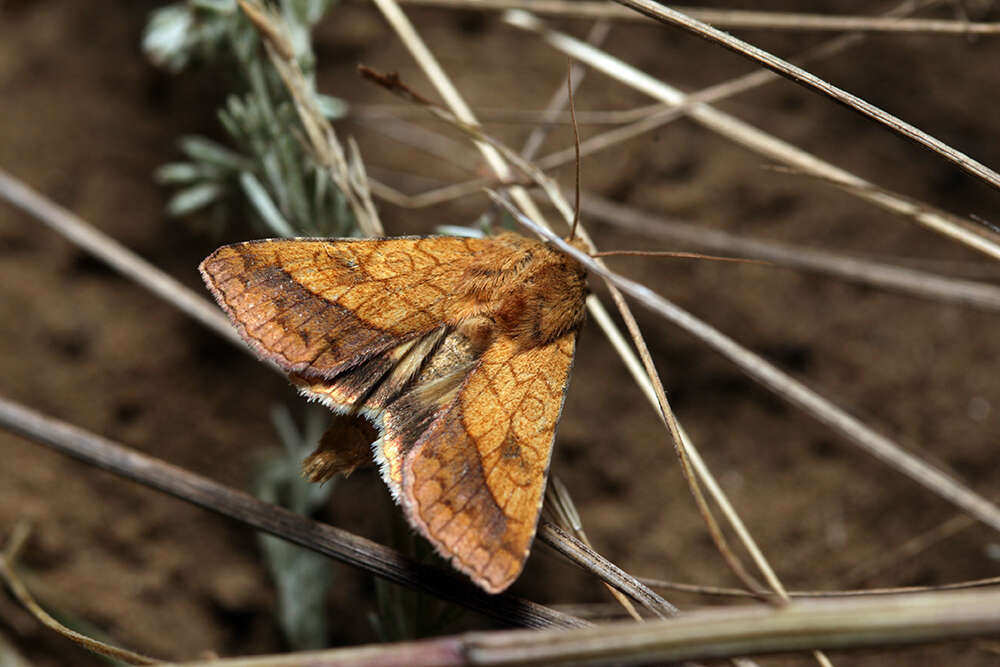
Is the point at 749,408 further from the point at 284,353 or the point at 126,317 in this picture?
the point at 126,317

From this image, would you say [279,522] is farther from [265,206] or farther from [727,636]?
[727,636]

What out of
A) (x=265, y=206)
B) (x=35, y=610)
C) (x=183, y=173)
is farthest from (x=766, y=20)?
(x=35, y=610)

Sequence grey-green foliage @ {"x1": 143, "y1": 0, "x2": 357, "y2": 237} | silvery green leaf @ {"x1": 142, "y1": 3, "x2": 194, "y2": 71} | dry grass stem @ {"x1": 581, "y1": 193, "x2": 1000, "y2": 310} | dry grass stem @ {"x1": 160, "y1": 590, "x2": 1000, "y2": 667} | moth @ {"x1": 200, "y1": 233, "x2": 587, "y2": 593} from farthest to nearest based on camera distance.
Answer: dry grass stem @ {"x1": 581, "y1": 193, "x2": 1000, "y2": 310}
silvery green leaf @ {"x1": 142, "y1": 3, "x2": 194, "y2": 71}
grey-green foliage @ {"x1": 143, "y1": 0, "x2": 357, "y2": 237}
moth @ {"x1": 200, "y1": 233, "x2": 587, "y2": 593}
dry grass stem @ {"x1": 160, "y1": 590, "x2": 1000, "y2": 667}

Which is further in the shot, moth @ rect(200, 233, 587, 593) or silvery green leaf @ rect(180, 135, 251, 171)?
silvery green leaf @ rect(180, 135, 251, 171)

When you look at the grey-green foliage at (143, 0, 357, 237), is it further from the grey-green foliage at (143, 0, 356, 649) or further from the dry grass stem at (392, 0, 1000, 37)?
the dry grass stem at (392, 0, 1000, 37)

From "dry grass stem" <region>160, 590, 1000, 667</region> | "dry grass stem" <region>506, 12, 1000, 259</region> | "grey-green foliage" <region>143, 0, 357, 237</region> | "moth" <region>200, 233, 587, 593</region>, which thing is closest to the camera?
"dry grass stem" <region>160, 590, 1000, 667</region>

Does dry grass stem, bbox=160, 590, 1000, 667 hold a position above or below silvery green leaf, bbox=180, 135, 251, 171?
below

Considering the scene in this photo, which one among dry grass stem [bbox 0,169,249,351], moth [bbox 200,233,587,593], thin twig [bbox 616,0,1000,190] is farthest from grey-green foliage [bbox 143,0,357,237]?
thin twig [bbox 616,0,1000,190]

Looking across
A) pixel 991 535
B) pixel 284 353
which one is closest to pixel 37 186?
pixel 284 353
